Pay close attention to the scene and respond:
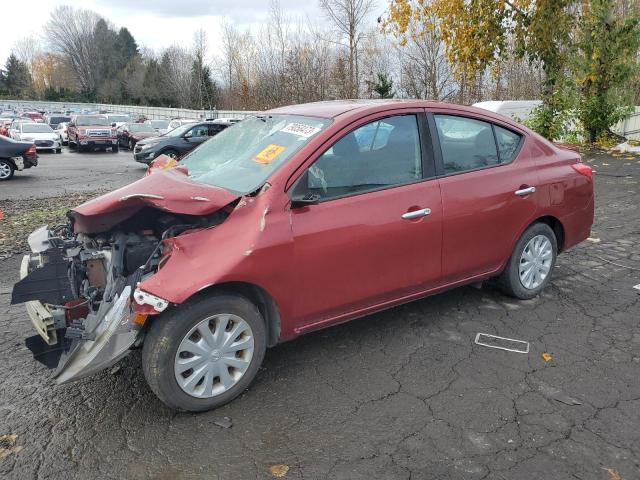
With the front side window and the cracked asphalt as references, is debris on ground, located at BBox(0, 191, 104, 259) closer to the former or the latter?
the cracked asphalt

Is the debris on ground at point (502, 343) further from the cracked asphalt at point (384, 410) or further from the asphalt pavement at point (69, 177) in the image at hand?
the asphalt pavement at point (69, 177)

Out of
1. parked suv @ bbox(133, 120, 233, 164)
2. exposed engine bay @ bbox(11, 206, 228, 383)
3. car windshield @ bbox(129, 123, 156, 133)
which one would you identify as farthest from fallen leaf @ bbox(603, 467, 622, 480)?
car windshield @ bbox(129, 123, 156, 133)

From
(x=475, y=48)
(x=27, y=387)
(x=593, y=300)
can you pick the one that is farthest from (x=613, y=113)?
(x=27, y=387)

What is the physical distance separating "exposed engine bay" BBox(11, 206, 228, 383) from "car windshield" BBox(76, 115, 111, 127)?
23747 millimetres

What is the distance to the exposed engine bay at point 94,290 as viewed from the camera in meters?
2.86

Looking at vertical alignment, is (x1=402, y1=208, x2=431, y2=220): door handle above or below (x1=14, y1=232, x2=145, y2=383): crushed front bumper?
above

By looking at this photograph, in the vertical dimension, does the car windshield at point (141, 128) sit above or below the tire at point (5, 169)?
above

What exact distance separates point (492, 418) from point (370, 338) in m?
1.21

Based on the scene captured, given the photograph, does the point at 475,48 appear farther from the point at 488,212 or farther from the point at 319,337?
the point at 319,337

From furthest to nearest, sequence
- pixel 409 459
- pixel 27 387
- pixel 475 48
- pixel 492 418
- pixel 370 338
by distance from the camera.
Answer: pixel 475 48, pixel 370 338, pixel 27 387, pixel 492 418, pixel 409 459

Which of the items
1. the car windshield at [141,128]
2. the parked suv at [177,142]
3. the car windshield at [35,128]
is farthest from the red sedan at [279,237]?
the car windshield at [35,128]

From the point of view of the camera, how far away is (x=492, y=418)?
3000mm

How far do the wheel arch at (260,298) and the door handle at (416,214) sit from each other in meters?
1.12

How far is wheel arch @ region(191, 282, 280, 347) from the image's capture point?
3059 mm
